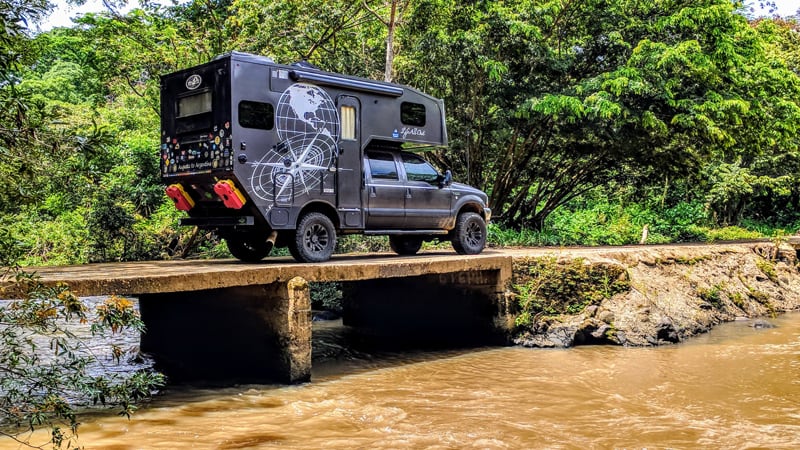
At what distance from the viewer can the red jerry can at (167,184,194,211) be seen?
9.62 metres

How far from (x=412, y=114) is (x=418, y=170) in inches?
34.6

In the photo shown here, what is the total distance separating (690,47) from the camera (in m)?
15.8

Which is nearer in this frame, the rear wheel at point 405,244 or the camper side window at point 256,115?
the camper side window at point 256,115

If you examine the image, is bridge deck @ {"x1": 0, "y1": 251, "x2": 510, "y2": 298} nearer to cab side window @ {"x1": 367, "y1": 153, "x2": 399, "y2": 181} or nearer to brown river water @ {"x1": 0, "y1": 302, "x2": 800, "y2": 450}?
brown river water @ {"x1": 0, "y1": 302, "x2": 800, "y2": 450}

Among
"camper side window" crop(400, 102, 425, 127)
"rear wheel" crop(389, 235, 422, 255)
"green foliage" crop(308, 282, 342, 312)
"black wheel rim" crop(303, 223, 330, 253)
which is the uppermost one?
"camper side window" crop(400, 102, 425, 127)

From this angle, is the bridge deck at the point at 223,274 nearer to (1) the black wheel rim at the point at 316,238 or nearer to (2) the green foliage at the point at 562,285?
(2) the green foliage at the point at 562,285

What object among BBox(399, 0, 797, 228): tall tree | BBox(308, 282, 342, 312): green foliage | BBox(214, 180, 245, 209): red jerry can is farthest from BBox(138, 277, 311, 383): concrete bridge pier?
BBox(399, 0, 797, 228): tall tree

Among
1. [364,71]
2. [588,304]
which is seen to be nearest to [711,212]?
[364,71]

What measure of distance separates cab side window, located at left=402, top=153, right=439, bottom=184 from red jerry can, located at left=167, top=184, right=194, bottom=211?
3.27 metres

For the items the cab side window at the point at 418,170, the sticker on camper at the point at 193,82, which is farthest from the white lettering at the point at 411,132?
the sticker on camper at the point at 193,82

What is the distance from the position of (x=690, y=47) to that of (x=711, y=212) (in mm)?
10758

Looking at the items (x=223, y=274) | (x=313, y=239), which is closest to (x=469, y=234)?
(x=313, y=239)

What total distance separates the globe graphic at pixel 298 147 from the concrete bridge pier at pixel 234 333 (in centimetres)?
147

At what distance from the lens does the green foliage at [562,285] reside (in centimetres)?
1114
